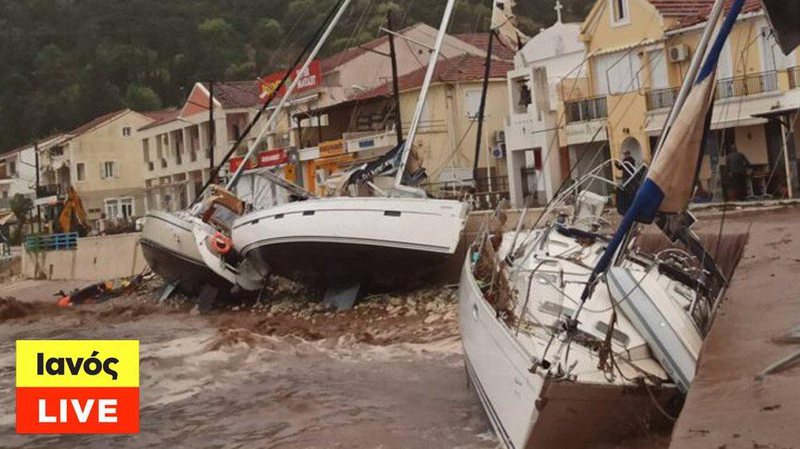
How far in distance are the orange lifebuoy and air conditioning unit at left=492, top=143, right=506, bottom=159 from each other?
15901 millimetres

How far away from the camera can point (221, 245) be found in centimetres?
2253

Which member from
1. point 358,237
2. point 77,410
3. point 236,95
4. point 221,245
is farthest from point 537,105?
point 236,95

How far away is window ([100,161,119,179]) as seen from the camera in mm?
65312

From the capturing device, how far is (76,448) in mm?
10758

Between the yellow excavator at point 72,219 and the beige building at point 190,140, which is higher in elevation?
the beige building at point 190,140

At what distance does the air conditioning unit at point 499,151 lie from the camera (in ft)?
120

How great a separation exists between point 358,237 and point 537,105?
15.9 m

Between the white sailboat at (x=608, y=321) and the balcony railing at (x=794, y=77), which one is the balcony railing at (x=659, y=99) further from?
the white sailboat at (x=608, y=321)

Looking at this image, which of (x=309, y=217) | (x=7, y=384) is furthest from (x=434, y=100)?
(x=7, y=384)

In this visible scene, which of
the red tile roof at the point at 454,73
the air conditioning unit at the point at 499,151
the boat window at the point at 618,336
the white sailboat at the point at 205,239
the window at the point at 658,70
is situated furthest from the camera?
the red tile roof at the point at 454,73

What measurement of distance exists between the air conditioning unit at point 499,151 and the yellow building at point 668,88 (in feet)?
16.0

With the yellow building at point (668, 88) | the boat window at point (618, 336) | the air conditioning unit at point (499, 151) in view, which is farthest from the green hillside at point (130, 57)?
the boat window at point (618, 336)

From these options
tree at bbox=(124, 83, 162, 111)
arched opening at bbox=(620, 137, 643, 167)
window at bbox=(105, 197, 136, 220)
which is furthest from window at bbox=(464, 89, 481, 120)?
tree at bbox=(124, 83, 162, 111)

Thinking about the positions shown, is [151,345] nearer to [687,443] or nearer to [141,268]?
[687,443]
